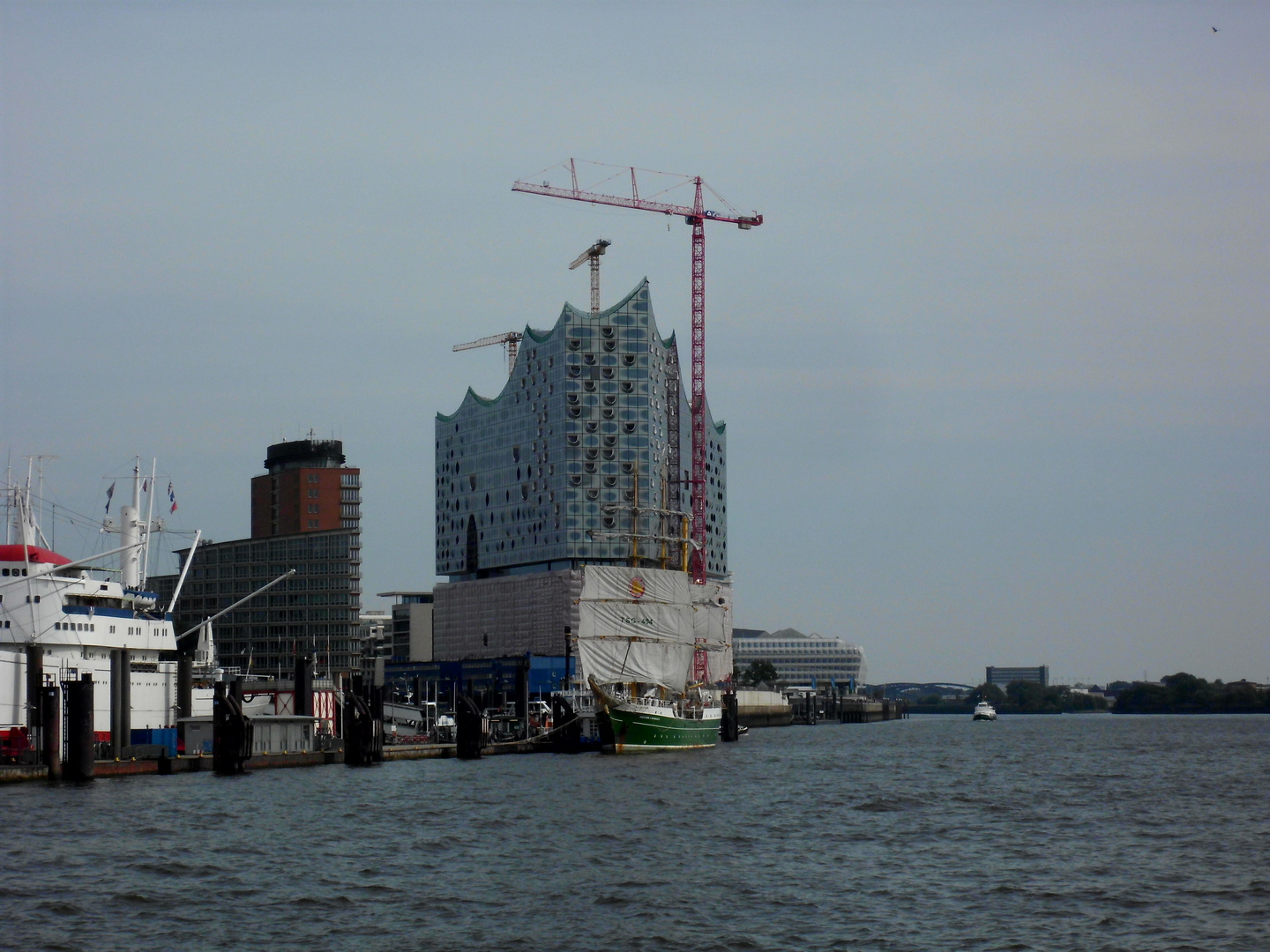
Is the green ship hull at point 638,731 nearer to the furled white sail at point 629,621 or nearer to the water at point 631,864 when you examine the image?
the furled white sail at point 629,621

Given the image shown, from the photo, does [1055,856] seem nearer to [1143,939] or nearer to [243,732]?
[1143,939]

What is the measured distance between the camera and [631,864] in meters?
49.6

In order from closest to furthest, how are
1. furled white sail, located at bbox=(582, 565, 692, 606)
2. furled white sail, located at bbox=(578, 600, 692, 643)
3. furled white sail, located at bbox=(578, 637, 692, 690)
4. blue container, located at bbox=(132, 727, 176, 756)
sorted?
blue container, located at bbox=(132, 727, 176, 756) < furled white sail, located at bbox=(578, 637, 692, 690) < furled white sail, located at bbox=(578, 600, 692, 643) < furled white sail, located at bbox=(582, 565, 692, 606)

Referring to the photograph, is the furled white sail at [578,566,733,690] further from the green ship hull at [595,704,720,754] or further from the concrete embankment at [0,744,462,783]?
the concrete embankment at [0,744,462,783]

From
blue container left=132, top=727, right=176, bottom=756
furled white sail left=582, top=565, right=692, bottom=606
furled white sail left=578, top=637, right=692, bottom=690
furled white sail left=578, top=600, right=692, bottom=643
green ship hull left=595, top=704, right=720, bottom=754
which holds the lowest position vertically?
green ship hull left=595, top=704, right=720, bottom=754

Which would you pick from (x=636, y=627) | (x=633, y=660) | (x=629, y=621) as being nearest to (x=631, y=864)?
(x=633, y=660)

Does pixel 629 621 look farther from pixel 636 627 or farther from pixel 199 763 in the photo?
pixel 199 763

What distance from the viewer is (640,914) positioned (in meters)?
40.2

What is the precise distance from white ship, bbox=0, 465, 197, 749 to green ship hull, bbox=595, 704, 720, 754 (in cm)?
3227

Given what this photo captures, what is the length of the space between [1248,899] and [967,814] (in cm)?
2425

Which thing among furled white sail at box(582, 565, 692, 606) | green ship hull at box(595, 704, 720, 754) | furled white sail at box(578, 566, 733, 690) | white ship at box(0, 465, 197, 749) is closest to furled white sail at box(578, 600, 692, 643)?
furled white sail at box(578, 566, 733, 690)

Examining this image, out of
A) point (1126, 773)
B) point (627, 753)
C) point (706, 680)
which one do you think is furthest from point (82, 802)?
point (706, 680)

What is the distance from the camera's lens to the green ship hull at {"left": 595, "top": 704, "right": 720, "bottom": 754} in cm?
11350

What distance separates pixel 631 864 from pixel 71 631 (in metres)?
50.9
